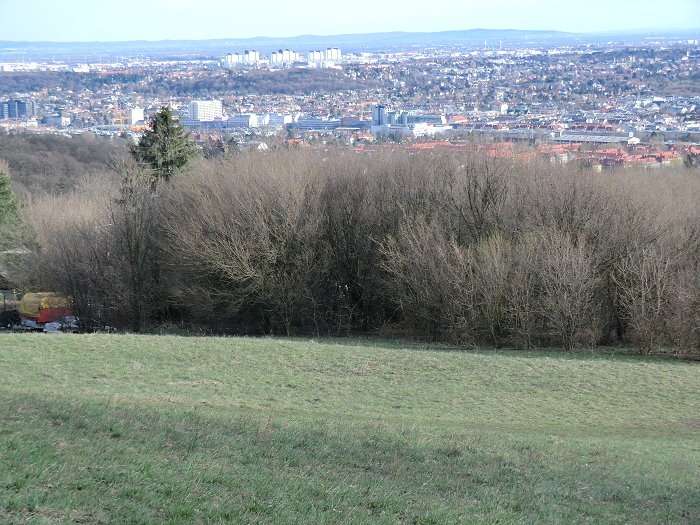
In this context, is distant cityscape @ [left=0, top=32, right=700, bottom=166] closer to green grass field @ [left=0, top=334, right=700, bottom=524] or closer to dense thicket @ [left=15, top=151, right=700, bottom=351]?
dense thicket @ [left=15, top=151, right=700, bottom=351]

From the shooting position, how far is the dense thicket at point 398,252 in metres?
32.2

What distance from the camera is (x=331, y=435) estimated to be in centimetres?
1341

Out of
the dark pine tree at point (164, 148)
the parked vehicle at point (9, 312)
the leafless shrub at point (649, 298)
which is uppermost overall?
the dark pine tree at point (164, 148)

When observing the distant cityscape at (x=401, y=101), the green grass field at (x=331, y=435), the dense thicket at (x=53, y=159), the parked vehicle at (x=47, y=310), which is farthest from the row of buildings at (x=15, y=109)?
the green grass field at (x=331, y=435)

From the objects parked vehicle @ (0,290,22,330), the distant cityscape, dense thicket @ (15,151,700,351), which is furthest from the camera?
the distant cityscape

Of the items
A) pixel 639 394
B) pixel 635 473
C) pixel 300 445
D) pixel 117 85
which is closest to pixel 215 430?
pixel 300 445

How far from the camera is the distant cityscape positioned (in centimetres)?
8594

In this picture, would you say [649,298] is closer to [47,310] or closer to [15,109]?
[47,310]

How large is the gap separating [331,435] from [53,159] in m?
71.4

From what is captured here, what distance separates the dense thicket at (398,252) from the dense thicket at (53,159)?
30.4 metres

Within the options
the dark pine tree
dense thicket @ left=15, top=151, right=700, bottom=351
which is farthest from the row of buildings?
dense thicket @ left=15, top=151, right=700, bottom=351

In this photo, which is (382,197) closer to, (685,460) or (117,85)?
(685,460)

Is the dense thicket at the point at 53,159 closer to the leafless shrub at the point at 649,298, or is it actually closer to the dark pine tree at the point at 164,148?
the dark pine tree at the point at 164,148

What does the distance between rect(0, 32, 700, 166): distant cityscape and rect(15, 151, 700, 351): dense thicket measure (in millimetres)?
21318
